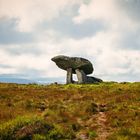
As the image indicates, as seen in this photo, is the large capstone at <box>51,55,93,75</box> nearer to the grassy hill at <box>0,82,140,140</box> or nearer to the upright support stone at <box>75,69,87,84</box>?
the upright support stone at <box>75,69,87,84</box>

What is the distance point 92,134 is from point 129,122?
406 centimetres

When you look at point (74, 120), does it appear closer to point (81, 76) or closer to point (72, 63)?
point (81, 76)

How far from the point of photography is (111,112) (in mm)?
28766

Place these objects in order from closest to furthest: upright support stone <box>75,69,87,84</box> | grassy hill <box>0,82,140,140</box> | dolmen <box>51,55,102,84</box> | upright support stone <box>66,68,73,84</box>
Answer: grassy hill <box>0,82,140,140</box> → upright support stone <box>75,69,87,84</box> → upright support stone <box>66,68,73,84</box> → dolmen <box>51,55,102,84</box>

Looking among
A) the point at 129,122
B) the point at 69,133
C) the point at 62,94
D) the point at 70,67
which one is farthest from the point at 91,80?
the point at 69,133

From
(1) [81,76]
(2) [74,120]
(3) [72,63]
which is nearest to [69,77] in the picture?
(1) [81,76]

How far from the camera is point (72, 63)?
223ft

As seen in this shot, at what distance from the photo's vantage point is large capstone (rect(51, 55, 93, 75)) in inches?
2662

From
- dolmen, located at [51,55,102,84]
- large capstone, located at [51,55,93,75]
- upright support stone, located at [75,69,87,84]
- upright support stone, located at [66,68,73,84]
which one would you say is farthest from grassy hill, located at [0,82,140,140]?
large capstone, located at [51,55,93,75]

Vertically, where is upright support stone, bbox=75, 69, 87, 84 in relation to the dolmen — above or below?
below

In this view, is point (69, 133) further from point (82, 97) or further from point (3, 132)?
point (82, 97)

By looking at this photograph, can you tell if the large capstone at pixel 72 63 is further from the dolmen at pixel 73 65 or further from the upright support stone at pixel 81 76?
the upright support stone at pixel 81 76

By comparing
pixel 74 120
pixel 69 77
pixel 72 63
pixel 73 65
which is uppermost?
pixel 72 63

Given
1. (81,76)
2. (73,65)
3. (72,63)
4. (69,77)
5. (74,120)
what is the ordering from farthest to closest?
(73,65), (72,63), (69,77), (81,76), (74,120)
